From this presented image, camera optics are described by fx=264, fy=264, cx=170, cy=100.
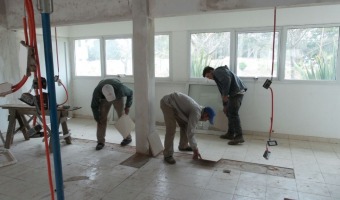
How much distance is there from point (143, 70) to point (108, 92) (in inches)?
24.4

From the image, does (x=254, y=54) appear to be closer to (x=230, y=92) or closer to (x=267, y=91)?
(x=267, y=91)

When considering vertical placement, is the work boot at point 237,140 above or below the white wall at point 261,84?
below

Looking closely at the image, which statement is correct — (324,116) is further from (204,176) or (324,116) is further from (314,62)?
(204,176)

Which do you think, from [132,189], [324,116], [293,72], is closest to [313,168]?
[324,116]

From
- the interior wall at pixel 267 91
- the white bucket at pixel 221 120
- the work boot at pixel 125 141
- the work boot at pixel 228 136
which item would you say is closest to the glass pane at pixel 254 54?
the interior wall at pixel 267 91

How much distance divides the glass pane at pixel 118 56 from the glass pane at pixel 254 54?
2.33 m

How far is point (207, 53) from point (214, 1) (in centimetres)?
188

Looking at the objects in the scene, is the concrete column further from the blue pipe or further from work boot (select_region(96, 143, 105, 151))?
the blue pipe

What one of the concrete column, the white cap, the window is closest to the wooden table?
the white cap

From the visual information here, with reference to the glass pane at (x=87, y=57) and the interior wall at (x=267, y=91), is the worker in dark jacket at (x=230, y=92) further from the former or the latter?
the glass pane at (x=87, y=57)

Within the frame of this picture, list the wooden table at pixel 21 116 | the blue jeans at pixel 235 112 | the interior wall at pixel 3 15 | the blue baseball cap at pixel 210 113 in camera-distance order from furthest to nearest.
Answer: the interior wall at pixel 3 15, the blue jeans at pixel 235 112, the wooden table at pixel 21 116, the blue baseball cap at pixel 210 113

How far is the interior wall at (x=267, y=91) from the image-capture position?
4230mm

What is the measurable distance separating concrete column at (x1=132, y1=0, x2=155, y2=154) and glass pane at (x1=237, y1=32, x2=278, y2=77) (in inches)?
73.7

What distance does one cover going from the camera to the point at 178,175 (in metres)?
3.07
